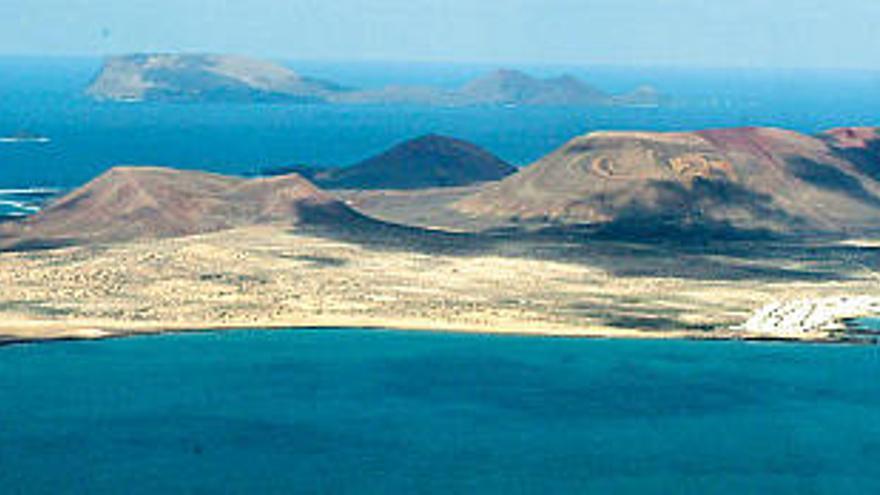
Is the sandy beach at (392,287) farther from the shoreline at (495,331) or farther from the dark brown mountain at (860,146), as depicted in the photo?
the dark brown mountain at (860,146)

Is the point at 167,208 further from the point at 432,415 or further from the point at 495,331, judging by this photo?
the point at 432,415

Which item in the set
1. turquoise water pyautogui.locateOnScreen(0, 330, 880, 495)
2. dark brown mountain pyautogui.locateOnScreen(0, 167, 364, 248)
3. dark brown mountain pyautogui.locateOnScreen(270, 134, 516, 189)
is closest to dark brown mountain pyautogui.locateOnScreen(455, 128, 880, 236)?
dark brown mountain pyautogui.locateOnScreen(0, 167, 364, 248)

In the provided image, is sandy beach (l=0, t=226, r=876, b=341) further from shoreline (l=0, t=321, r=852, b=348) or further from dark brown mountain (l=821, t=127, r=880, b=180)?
dark brown mountain (l=821, t=127, r=880, b=180)

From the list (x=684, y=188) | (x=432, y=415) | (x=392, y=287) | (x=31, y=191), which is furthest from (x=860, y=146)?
(x=432, y=415)

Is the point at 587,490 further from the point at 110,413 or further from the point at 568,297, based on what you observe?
the point at 568,297

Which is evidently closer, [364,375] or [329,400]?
[329,400]

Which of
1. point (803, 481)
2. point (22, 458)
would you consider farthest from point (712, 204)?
point (22, 458)
